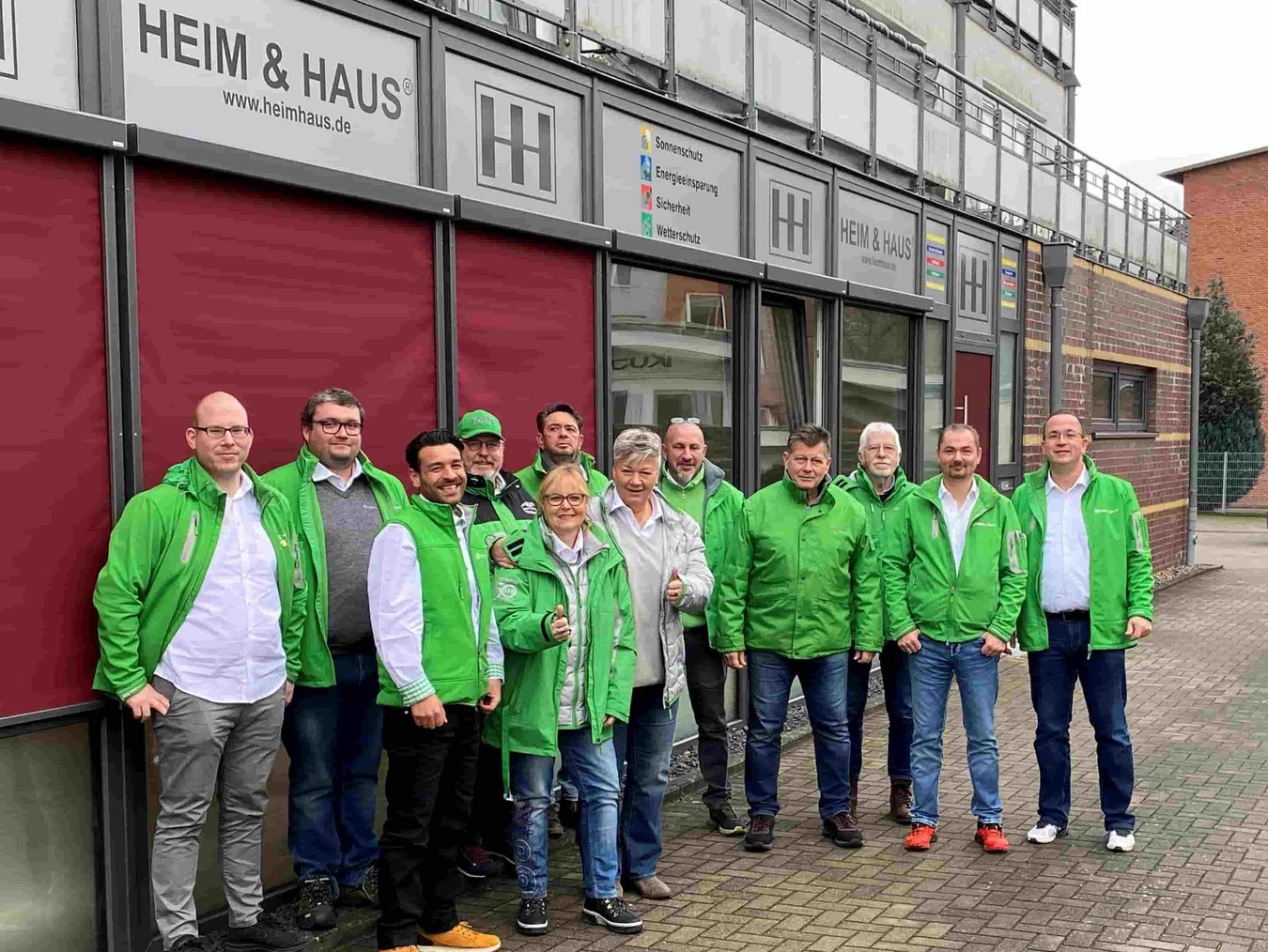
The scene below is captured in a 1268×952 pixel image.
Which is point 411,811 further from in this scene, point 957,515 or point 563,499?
point 957,515

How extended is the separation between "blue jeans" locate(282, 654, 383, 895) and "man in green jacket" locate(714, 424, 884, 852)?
5.48 feet

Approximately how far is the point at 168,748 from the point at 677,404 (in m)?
4.31

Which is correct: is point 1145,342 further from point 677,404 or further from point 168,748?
point 168,748

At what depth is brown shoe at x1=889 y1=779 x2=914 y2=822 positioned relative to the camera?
6.43 metres

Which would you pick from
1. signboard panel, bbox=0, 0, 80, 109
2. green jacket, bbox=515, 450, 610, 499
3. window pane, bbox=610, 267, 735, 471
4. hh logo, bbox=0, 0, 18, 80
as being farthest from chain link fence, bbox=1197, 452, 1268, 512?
hh logo, bbox=0, 0, 18, 80

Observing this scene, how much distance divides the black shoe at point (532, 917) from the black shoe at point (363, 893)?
60cm

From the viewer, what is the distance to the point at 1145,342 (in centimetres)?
1850

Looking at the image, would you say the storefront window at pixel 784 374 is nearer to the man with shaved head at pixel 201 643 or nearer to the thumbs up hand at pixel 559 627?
the thumbs up hand at pixel 559 627

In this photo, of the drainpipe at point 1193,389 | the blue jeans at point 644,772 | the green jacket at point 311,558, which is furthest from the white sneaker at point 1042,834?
the drainpipe at point 1193,389

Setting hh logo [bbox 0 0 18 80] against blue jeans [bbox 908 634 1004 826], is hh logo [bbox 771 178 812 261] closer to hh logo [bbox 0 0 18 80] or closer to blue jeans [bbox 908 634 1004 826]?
blue jeans [bbox 908 634 1004 826]

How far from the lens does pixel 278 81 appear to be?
5.07m

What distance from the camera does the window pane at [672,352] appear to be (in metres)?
7.43

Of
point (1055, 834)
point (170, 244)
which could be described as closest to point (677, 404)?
point (1055, 834)

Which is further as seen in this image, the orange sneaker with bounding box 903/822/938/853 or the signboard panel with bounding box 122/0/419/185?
the orange sneaker with bounding box 903/822/938/853
